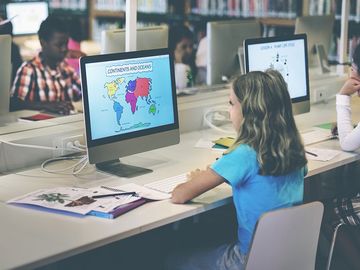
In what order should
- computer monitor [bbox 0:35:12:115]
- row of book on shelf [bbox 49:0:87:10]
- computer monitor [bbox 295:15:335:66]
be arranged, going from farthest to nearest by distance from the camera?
row of book on shelf [bbox 49:0:87:10] < computer monitor [bbox 295:15:335:66] < computer monitor [bbox 0:35:12:115]

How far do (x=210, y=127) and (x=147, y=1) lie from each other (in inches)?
147

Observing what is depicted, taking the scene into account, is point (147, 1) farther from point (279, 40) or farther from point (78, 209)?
point (78, 209)

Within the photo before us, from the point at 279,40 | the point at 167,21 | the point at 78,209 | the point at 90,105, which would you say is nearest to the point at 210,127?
the point at 279,40

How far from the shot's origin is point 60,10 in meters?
8.01

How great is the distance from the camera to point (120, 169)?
2.98 metres

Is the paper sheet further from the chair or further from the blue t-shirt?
the blue t-shirt

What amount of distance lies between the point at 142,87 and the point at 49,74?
207 cm

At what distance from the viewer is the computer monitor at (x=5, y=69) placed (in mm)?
3188

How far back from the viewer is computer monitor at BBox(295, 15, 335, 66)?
455 cm

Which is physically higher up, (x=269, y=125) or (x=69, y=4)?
(x=69, y=4)

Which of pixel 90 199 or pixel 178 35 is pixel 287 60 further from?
pixel 178 35

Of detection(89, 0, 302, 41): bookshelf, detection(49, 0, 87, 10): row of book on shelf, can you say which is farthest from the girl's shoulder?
detection(49, 0, 87, 10): row of book on shelf

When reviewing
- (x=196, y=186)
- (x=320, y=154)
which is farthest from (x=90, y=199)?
(x=320, y=154)

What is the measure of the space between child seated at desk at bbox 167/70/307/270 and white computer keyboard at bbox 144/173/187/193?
15 cm
